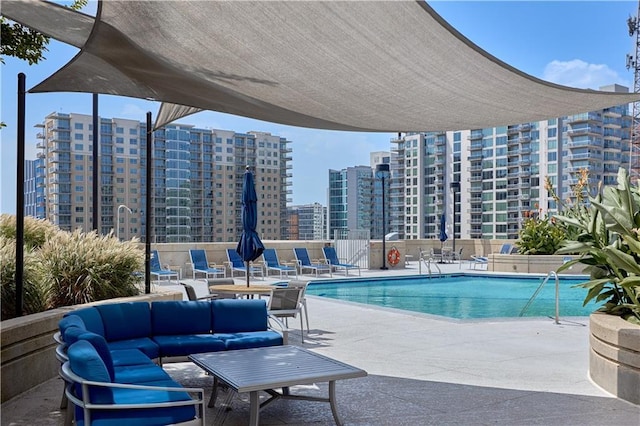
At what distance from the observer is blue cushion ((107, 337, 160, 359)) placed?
16.1ft

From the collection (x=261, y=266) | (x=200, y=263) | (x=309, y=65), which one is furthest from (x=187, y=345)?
(x=261, y=266)

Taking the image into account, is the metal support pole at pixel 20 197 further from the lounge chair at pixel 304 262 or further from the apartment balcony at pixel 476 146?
the apartment balcony at pixel 476 146

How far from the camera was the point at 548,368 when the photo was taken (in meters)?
5.81

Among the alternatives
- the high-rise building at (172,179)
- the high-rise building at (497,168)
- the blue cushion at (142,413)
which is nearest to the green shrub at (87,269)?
the blue cushion at (142,413)

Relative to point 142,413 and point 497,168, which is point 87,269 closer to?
point 142,413

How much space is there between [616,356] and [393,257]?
46.9 ft

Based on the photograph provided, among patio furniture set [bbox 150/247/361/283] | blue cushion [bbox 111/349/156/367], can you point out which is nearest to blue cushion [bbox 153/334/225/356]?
blue cushion [bbox 111/349/156/367]

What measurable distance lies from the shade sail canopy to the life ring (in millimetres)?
13182

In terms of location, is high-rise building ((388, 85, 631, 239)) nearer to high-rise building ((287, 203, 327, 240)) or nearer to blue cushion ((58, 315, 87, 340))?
high-rise building ((287, 203, 327, 240))

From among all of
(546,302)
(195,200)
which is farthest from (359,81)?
(195,200)

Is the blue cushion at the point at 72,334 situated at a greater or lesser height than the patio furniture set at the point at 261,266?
greater

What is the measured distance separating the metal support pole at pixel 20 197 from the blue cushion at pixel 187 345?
121cm

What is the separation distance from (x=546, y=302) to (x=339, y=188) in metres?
56.9

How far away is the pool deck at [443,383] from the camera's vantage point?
170 inches
